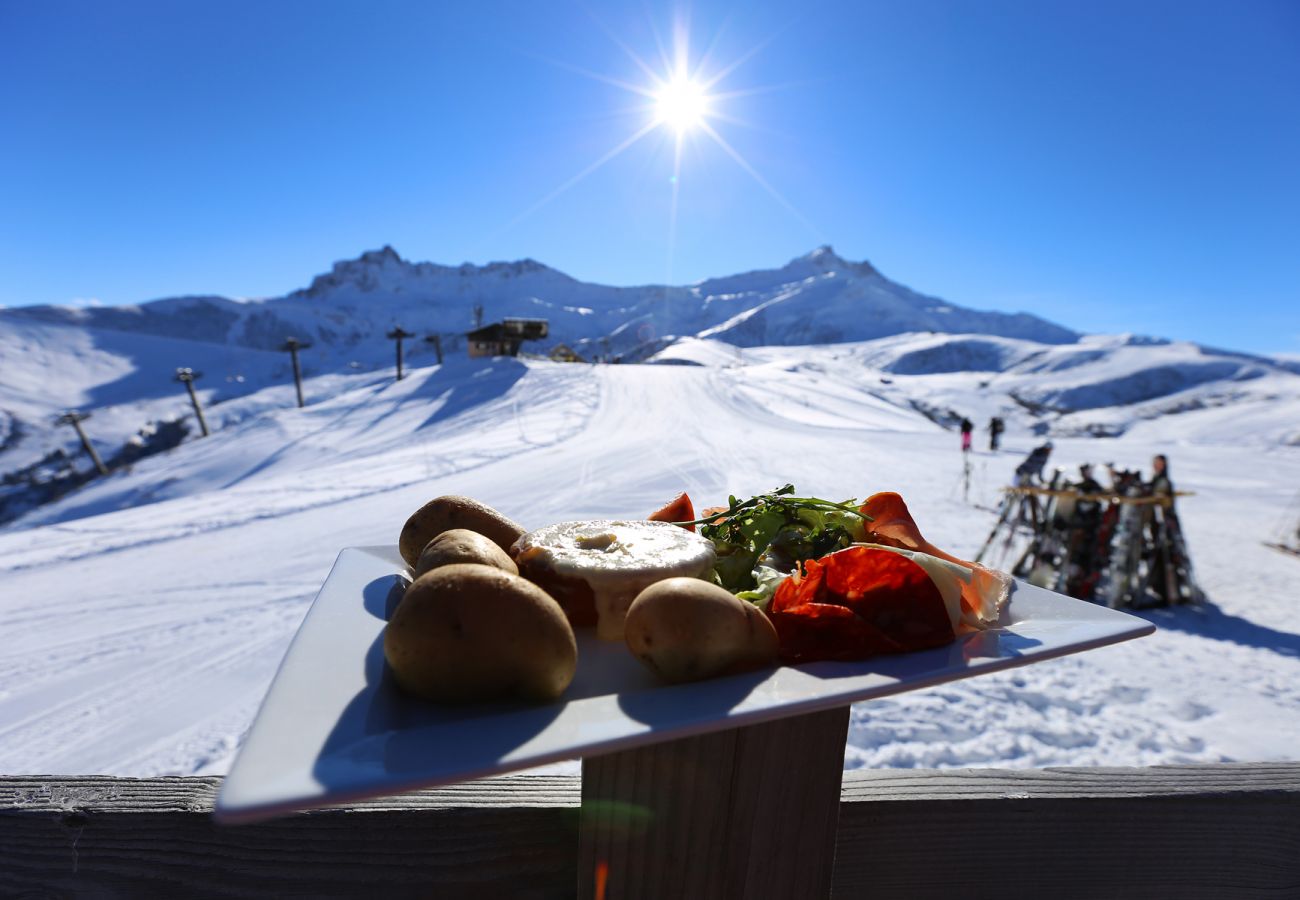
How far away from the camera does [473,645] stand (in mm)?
686

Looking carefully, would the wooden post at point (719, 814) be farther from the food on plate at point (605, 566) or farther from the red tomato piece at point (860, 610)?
the food on plate at point (605, 566)

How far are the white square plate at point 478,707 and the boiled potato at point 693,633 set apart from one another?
28 mm

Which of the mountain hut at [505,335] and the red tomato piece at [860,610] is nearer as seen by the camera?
the red tomato piece at [860,610]

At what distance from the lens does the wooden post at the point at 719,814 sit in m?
0.79

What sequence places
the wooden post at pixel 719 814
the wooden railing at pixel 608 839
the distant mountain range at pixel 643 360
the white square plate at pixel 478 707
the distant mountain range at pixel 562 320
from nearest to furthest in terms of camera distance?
the white square plate at pixel 478 707, the wooden post at pixel 719 814, the wooden railing at pixel 608 839, the distant mountain range at pixel 643 360, the distant mountain range at pixel 562 320

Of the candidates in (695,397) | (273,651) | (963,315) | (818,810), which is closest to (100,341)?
(695,397)

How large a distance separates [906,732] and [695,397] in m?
20.5

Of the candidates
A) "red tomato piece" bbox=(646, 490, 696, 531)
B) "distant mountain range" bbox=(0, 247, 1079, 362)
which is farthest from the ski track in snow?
"distant mountain range" bbox=(0, 247, 1079, 362)

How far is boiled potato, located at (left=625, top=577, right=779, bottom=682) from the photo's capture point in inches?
29.8

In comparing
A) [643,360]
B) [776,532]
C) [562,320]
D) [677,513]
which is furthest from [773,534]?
[562,320]

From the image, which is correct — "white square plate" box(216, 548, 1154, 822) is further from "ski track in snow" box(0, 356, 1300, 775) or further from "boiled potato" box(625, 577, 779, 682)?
"ski track in snow" box(0, 356, 1300, 775)

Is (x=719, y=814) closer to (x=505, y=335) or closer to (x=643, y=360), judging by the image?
(x=505, y=335)

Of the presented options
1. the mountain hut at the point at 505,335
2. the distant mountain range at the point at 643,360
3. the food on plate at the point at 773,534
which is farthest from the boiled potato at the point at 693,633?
the mountain hut at the point at 505,335

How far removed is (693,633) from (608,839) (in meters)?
0.31
